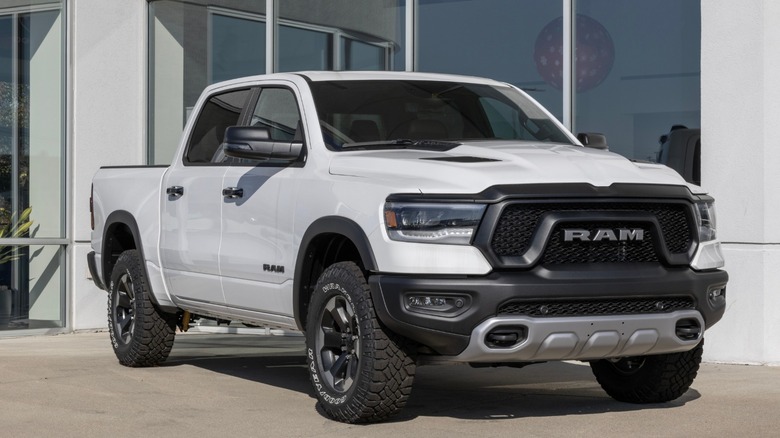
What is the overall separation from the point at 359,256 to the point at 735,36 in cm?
439

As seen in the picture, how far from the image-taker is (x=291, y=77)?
797 centimetres

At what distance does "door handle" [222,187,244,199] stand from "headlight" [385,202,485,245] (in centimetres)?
170

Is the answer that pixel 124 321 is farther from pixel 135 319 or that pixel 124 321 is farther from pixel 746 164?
pixel 746 164

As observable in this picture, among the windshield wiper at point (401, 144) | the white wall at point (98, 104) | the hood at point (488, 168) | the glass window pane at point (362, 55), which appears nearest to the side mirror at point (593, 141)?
the hood at point (488, 168)

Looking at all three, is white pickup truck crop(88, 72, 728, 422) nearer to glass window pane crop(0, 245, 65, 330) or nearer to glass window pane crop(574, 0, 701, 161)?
glass window pane crop(574, 0, 701, 161)

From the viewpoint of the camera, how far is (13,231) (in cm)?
1334

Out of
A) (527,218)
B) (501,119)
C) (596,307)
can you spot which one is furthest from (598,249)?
(501,119)

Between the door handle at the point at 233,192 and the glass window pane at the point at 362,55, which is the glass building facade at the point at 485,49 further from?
the door handle at the point at 233,192

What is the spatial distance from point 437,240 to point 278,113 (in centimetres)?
215

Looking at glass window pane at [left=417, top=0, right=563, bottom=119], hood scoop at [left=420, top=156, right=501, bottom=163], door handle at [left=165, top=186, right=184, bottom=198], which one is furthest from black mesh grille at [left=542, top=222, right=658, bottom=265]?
glass window pane at [left=417, top=0, right=563, bottom=119]

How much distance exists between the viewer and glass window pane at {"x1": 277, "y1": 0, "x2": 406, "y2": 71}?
12391 millimetres

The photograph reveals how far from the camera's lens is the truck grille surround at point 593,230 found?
20.4ft

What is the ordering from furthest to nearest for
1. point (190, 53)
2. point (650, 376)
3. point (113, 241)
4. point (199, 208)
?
1. point (190, 53)
2. point (113, 241)
3. point (199, 208)
4. point (650, 376)

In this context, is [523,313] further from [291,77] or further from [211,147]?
[211,147]
